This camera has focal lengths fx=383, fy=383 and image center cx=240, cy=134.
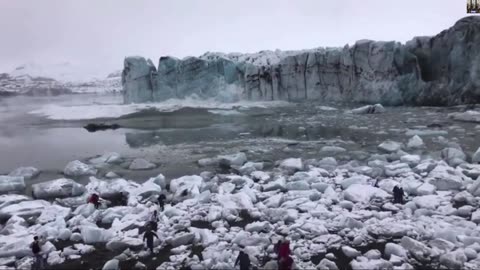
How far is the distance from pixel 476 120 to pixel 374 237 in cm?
1793

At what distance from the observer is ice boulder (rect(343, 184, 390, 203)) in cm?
1015

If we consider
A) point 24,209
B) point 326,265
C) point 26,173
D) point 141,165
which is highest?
point 26,173

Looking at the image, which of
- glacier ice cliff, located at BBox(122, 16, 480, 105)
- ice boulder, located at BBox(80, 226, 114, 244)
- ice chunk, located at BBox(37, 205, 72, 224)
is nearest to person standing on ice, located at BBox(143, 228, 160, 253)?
ice boulder, located at BBox(80, 226, 114, 244)

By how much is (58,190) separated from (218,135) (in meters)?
11.4

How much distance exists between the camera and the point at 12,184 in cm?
1293

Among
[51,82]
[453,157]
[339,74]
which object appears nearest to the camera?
[453,157]

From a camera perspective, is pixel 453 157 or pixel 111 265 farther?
pixel 453 157

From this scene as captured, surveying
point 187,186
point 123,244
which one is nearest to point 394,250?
point 123,244

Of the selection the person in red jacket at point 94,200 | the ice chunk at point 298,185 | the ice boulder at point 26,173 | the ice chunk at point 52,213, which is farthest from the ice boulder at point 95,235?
the ice boulder at point 26,173

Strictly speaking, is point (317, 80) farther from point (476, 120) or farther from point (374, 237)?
point (374, 237)

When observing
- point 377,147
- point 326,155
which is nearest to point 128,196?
point 326,155

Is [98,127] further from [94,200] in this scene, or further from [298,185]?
[298,185]

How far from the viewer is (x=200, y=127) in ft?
85.1

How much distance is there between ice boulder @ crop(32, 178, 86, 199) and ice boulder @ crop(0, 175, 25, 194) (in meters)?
1.01
